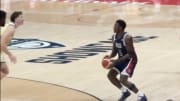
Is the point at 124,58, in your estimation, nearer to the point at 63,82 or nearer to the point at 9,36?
the point at 9,36

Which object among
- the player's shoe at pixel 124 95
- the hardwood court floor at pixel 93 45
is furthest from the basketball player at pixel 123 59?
the hardwood court floor at pixel 93 45

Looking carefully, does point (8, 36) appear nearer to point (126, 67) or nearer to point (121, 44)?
point (121, 44)

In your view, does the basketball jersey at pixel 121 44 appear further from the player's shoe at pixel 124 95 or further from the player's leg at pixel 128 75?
the player's shoe at pixel 124 95

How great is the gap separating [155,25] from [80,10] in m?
5.33

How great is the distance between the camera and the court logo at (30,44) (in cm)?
1855

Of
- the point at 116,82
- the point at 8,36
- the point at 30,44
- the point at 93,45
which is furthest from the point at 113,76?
the point at 30,44

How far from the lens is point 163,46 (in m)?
17.9

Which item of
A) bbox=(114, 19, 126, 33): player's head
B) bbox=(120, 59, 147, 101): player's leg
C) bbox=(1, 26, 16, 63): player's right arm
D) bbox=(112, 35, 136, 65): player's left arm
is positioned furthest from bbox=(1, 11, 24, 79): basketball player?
bbox=(120, 59, 147, 101): player's leg

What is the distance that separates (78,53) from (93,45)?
1.54m

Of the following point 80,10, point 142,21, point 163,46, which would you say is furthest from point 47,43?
point 80,10

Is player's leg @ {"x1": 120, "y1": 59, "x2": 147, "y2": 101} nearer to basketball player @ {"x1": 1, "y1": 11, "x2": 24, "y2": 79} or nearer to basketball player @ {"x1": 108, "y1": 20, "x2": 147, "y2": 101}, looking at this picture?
basketball player @ {"x1": 108, "y1": 20, "x2": 147, "y2": 101}

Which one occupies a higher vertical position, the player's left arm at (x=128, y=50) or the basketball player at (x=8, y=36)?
the basketball player at (x=8, y=36)

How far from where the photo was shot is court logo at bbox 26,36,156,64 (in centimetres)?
1604

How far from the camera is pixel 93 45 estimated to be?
61.1 ft
